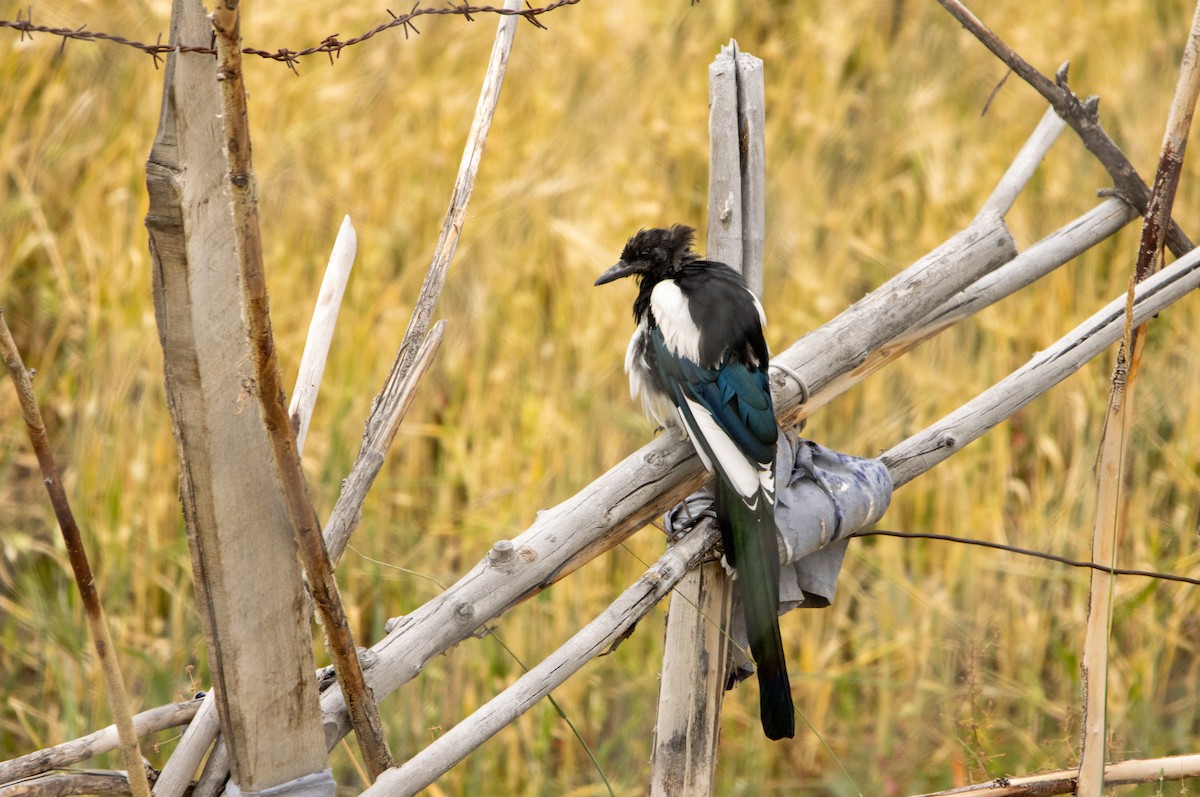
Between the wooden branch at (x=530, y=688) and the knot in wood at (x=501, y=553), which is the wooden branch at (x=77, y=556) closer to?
the wooden branch at (x=530, y=688)

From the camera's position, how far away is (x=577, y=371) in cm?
354

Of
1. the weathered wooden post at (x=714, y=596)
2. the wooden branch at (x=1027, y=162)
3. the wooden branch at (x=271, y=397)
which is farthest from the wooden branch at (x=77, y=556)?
the wooden branch at (x=1027, y=162)

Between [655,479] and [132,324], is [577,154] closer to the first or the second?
[132,324]

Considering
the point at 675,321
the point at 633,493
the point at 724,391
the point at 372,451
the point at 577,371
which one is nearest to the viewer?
the point at 372,451

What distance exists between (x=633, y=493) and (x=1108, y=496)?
25.9 inches

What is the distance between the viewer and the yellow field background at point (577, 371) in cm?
295

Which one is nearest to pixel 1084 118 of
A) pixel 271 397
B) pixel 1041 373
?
pixel 1041 373

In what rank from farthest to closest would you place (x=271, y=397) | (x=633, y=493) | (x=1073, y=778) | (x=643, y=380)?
(x=643, y=380), (x=1073, y=778), (x=633, y=493), (x=271, y=397)

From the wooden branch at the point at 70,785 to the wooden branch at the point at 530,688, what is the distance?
300 mm

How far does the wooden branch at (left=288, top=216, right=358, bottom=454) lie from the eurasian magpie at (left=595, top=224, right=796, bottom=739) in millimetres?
572

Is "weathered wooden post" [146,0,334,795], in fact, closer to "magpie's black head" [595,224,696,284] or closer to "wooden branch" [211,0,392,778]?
"wooden branch" [211,0,392,778]

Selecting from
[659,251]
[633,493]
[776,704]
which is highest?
[659,251]

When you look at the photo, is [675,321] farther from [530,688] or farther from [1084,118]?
[530,688]

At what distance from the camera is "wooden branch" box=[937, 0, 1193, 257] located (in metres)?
1.80
